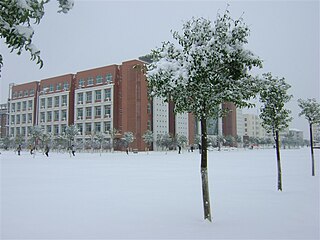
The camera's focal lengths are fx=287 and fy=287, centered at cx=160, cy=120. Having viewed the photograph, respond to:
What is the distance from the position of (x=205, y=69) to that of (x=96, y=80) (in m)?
78.6

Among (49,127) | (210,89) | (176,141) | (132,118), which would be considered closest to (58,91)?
(49,127)

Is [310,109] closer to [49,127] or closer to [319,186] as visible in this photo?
[319,186]


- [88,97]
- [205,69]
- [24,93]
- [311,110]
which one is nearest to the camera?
[205,69]

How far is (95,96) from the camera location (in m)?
81.3

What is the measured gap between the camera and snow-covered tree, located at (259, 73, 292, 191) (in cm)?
1095

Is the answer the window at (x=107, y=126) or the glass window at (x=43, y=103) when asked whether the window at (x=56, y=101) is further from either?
the window at (x=107, y=126)

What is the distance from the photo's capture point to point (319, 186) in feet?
38.0

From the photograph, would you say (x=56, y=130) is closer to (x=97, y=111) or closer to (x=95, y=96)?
(x=97, y=111)

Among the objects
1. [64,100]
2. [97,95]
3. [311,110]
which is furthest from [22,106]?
[311,110]

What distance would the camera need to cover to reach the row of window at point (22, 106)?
95.8 meters

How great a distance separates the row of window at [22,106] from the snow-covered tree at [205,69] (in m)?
98.2

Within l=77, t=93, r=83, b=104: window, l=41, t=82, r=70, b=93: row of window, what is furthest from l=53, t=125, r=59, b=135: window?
l=77, t=93, r=83, b=104: window

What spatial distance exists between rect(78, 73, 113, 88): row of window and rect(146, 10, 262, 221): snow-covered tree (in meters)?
Result: 74.4

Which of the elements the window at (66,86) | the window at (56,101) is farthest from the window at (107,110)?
the window at (56,101)
